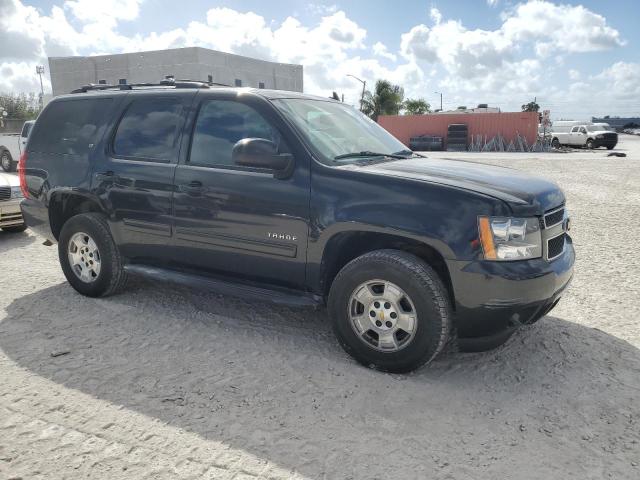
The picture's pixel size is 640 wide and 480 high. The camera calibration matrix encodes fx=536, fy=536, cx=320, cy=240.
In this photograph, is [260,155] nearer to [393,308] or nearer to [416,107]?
[393,308]

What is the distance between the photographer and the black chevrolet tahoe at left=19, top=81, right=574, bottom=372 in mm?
3213

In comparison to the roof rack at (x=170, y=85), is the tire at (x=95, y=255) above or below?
below

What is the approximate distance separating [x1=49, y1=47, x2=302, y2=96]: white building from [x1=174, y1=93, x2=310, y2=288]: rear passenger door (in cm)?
4833

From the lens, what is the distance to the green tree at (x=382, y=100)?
165ft

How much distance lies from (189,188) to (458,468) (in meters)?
2.68

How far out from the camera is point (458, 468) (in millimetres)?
2543

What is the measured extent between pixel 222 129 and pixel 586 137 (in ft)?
119

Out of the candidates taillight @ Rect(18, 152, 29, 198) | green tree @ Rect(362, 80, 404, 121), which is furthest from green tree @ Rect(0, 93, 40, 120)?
taillight @ Rect(18, 152, 29, 198)

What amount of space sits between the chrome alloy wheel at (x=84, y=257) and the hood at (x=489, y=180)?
104 inches

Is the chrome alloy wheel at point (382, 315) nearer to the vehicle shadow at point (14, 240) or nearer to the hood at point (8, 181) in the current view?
the vehicle shadow at point (14, 240)

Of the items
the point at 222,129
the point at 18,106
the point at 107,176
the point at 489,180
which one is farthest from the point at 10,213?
the point at 18,106

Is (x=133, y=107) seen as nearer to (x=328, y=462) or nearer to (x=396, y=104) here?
(x=328, y=462)

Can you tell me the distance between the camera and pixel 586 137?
115 feet

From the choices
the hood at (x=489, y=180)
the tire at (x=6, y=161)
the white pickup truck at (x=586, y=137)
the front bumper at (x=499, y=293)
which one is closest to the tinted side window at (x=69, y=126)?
the hood at (x=489, y=180)
